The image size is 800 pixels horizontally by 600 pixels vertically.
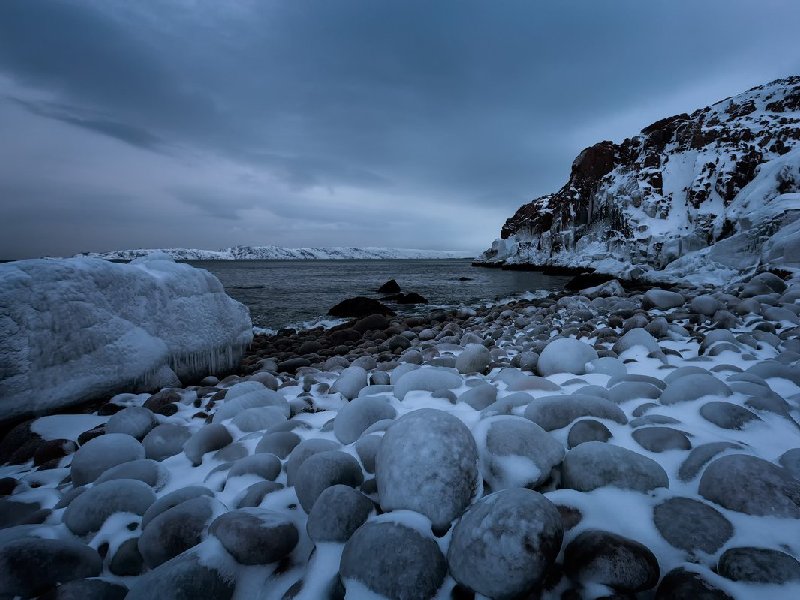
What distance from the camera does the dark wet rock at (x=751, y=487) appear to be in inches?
50.2

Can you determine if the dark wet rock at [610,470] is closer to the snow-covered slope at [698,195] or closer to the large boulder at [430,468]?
the large boulder at [430,468]

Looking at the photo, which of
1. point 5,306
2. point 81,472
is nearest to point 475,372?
point 81,472

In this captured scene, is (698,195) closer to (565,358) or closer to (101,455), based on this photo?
(565,358)

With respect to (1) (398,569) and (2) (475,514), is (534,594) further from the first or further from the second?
(1) (398,569)

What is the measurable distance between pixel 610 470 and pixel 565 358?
1.93 m

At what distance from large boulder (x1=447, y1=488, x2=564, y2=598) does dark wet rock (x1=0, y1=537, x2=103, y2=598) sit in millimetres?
1380

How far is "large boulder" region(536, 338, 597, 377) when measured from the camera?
3275 millimetres

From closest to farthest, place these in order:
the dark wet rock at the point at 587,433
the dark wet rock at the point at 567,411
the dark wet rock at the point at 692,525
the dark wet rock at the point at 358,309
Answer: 1. the dark wet rock at the point at 692,525
2. the dark wet rock at the point at 587,433
3. the dark wet rock at the point at 567,411
4. the dark wet rock at the point at 358,309

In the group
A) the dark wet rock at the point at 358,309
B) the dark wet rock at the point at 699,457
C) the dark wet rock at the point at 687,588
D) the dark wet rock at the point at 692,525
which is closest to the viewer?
the dark wet rock at the point at 687,588

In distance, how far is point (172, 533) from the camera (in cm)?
144

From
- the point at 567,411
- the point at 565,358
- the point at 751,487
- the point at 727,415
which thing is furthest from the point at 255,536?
the point at 565,358

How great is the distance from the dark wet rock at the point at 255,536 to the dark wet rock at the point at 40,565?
0.49m

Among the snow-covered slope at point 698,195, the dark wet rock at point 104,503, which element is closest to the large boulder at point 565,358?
the dark wet rock at point 104,503

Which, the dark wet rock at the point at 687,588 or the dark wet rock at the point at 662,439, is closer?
the dark wet rock at the point at 687,588
